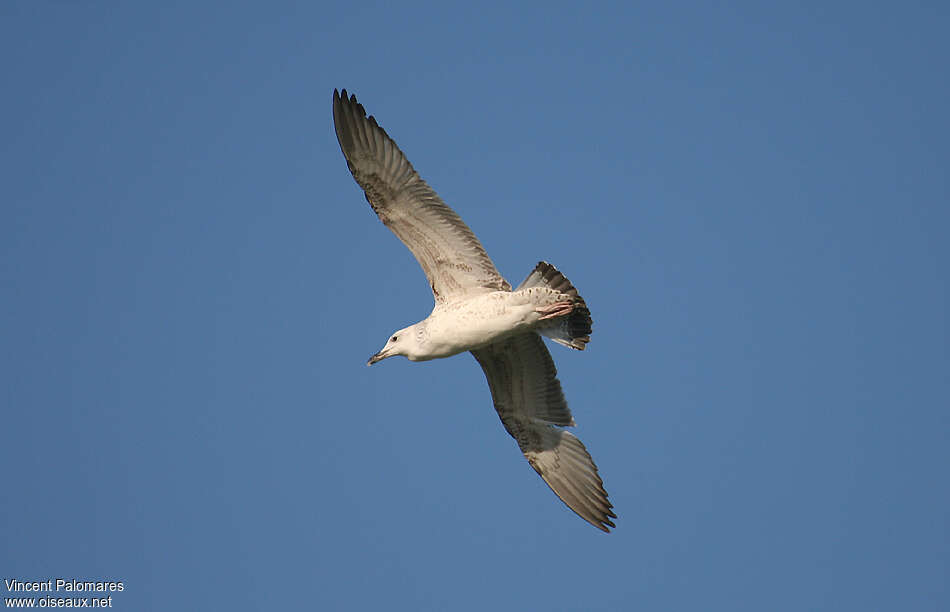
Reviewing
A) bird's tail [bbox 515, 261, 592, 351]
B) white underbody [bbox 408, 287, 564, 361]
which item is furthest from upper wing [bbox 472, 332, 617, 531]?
white underbody [bbox 408, 287, 564, 361]

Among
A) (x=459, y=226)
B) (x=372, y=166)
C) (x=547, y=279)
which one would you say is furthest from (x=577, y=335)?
(x=372, y=166)

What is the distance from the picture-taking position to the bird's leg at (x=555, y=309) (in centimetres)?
1143

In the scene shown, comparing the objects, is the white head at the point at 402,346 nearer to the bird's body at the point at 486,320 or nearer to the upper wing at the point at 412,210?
the bird's body at the point at 486,320

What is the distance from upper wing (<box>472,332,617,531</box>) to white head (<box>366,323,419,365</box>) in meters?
0.96

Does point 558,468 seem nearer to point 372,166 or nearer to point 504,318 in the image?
point 504,318

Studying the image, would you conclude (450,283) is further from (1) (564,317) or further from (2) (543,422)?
(2) (543,422)

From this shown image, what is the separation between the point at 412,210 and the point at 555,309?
1772 millimetres

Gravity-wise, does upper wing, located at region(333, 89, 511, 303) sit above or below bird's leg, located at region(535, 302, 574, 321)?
above

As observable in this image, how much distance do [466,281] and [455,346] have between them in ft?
2.37

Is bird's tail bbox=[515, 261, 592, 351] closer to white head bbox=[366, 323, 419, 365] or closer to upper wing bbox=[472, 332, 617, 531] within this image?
upper wing bbox=[472, 332, 617, 531]

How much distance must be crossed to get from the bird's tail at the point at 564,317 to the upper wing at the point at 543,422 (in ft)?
2.09

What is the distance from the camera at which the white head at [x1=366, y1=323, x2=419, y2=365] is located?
1163 centimetres

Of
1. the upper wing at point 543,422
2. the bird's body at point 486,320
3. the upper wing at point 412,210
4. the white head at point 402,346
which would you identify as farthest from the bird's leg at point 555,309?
the white head at point 402,346

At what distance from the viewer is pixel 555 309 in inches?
450
